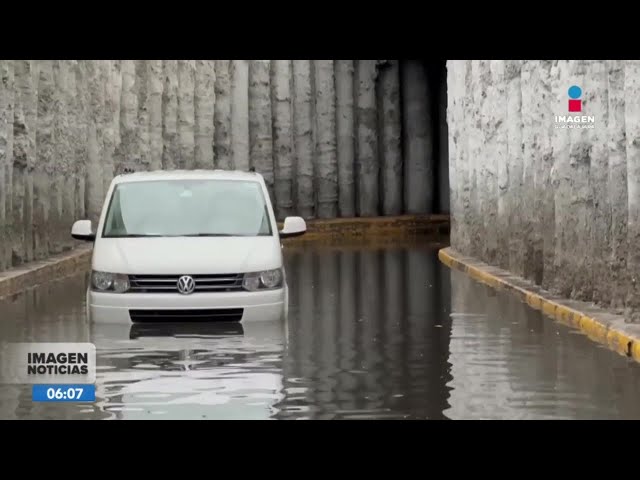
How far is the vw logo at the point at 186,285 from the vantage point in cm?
1286

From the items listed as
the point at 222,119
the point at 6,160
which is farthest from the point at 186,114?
the point at 6,160

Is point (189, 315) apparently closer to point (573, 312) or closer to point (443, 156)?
point (573, 312)

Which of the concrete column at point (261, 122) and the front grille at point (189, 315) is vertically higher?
the concrete column at point (261, 122)

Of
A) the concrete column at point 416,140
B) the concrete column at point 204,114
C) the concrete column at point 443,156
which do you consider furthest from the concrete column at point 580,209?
the concrete column at point 443,156

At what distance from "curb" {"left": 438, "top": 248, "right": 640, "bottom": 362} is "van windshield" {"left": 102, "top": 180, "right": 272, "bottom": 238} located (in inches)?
118

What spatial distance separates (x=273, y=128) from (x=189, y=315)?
2354 centimetres

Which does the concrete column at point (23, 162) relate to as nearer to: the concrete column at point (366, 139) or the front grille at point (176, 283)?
the front grille at point (176, 283)

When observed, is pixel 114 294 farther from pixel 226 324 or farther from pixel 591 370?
pixel 591 370

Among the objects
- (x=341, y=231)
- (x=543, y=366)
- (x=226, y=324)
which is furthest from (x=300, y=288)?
(x=341, y=231)

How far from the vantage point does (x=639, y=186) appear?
522 inches

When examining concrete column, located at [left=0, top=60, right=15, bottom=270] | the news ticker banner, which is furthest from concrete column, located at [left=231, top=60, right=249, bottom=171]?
the news ticker banner

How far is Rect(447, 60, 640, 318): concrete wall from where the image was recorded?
14.1 metres

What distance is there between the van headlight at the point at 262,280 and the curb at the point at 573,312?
108 inches

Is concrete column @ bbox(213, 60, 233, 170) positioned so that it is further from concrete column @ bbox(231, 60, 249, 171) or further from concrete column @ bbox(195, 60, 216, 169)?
concrete column @ bbox(195, 60, 216, 169)
